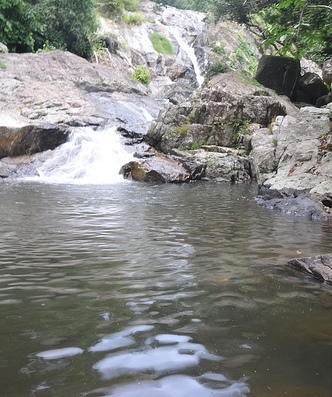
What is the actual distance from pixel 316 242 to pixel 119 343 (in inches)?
144

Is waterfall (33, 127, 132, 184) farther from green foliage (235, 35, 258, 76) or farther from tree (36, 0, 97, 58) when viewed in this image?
green foliage (235, 35, 258, 76)

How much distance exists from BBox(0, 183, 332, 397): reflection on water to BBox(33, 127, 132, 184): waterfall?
861 cm

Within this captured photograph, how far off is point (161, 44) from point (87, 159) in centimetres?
2519

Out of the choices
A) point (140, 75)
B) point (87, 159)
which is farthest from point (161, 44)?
point (87, 159)

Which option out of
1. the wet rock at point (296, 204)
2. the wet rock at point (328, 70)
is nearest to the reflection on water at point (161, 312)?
the wet rock at point (296, 204)

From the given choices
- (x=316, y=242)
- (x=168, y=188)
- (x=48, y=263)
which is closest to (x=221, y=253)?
(x=316, y=242)

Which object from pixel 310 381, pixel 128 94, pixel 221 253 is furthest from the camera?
pixel 128 94

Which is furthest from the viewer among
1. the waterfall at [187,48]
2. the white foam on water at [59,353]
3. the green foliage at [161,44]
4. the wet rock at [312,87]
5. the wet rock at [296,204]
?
the green foliage at [161,44]

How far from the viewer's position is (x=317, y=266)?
360cm

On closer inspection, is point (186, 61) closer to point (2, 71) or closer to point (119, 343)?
point (2, 71)

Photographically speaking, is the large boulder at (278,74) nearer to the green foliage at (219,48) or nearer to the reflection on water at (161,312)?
the green foliage at (219,48)

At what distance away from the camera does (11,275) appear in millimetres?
3568

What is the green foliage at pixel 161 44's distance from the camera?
36375 millimetres

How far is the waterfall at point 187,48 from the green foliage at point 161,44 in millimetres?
1472
